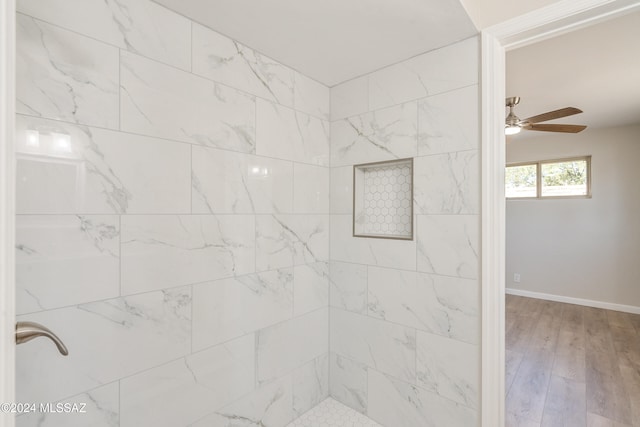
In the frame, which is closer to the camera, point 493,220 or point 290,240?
point 493,220

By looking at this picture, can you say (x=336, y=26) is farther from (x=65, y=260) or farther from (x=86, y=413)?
(x=86, y=413)

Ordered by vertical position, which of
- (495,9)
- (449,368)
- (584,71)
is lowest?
(449,368)

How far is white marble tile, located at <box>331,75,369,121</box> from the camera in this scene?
1.91 meters

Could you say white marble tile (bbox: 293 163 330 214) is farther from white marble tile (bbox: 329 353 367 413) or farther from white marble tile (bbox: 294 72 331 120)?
white marble tile (bbox: 329 353 367 413)

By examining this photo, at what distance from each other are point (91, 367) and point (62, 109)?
92 centimetres

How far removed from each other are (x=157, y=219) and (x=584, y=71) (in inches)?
125

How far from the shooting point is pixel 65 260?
3.39ft

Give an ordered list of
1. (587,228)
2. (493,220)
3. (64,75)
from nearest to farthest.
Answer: (64,75)
(493,220)
(587,228)

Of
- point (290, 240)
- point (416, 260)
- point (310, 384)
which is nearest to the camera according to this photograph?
point (416, 260)

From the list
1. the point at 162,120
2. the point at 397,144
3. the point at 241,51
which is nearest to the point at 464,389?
the point at 397,144

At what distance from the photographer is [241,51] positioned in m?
1.57

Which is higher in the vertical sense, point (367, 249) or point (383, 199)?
point (383, 199)

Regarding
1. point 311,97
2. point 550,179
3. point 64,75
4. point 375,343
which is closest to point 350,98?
point 311,97

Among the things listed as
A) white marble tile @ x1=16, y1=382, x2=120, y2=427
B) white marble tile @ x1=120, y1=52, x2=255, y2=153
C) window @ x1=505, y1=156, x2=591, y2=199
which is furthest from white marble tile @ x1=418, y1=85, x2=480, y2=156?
window @ x1=505, y1=156, x2=591, y2=199
